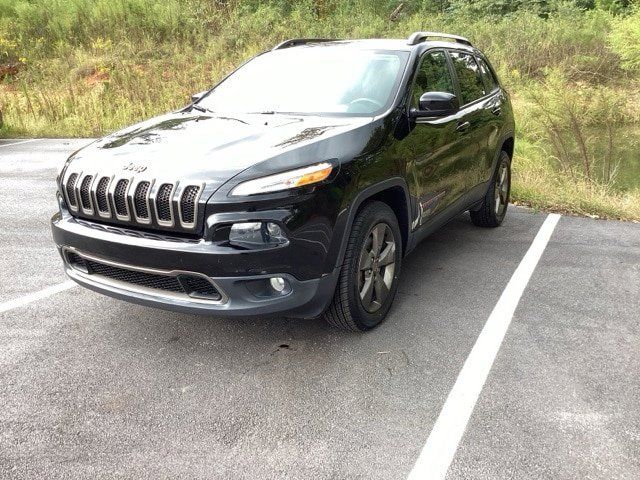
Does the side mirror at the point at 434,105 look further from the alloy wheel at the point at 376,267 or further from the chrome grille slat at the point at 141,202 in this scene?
the chrome grille slat at the point at 141,202

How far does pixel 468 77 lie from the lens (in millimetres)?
4941

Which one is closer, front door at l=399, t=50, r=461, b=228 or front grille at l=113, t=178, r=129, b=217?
front grille at l=113, t=178, r=129, b=217

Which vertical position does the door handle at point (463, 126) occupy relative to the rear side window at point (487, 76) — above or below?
below

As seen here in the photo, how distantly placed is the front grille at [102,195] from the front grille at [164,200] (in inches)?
13.9

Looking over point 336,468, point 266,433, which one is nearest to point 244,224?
point 266,433

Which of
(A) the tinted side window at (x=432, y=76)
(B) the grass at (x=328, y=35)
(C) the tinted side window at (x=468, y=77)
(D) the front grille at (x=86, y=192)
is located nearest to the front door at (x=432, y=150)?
(A) the tinted side window at (x=432, y=76)

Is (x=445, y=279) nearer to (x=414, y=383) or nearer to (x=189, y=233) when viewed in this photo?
(x=414, y=383)

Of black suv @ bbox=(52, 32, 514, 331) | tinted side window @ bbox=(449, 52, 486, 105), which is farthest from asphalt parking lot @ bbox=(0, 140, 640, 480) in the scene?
tinted side window @ bbox=(449, 52, 486, 105)

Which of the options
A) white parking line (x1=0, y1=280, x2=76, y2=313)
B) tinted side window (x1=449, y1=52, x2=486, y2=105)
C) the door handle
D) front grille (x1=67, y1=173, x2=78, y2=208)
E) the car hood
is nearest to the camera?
the car hood

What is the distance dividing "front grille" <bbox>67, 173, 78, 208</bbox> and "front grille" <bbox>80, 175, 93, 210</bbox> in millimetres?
60

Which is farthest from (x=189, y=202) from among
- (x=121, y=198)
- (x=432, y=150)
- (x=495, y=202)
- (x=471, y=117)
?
(x=495, y=202)

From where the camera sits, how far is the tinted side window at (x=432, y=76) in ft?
12.9

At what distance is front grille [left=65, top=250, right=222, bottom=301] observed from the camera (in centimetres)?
284

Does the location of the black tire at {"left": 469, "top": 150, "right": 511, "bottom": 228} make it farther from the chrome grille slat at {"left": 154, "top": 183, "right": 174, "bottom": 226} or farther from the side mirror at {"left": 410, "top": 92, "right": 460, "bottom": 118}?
the chrome grille slat at {"left": 154, "top": 183, "right": 174, "bottom": 226}
